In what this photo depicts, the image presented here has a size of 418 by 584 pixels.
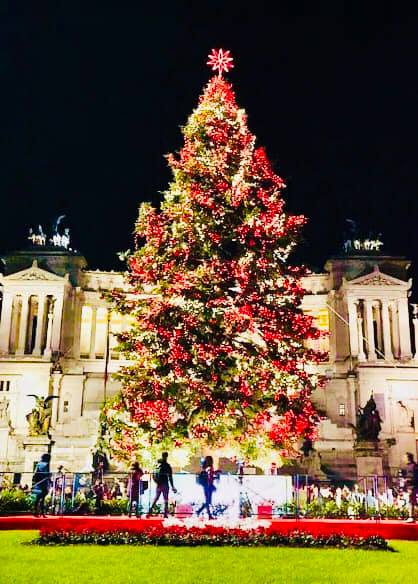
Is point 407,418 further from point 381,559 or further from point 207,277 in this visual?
point 381,559

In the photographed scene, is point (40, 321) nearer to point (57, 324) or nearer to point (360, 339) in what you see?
point (57, 324)

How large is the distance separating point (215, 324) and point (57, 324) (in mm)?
38980

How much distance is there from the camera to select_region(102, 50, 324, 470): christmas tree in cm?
2720

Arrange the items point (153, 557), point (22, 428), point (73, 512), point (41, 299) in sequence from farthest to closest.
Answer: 1. point (41, 299)
2. point (22, 428)
3. point (73, 512)
4. point (153, 557)

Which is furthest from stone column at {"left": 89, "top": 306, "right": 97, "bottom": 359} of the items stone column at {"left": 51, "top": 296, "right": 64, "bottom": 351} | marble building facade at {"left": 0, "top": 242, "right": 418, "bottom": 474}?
stone column at {"left": 51, "top": 296, "right": 64, "bottom": 351}

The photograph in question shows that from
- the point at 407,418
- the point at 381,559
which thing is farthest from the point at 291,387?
the point at 407,418

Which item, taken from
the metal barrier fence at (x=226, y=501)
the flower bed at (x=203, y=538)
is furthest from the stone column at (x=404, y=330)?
the flower bed at (x=203, y=538)

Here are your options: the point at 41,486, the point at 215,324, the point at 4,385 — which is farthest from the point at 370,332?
the point at 41,486

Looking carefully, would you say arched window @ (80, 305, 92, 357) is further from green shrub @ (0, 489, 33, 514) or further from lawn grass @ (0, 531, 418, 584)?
lawn grass @ (0, 531, 418, 584)

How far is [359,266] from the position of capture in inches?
2618

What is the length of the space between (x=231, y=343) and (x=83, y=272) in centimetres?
4271

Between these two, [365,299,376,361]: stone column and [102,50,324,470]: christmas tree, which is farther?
[365,299,376,361]: stone column

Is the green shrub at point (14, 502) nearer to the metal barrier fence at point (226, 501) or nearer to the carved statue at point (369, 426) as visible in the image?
the metal barrier fence at point (226, 501)

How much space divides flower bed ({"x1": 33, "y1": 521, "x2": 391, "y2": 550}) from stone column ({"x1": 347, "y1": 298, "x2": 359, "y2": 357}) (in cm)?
4671
